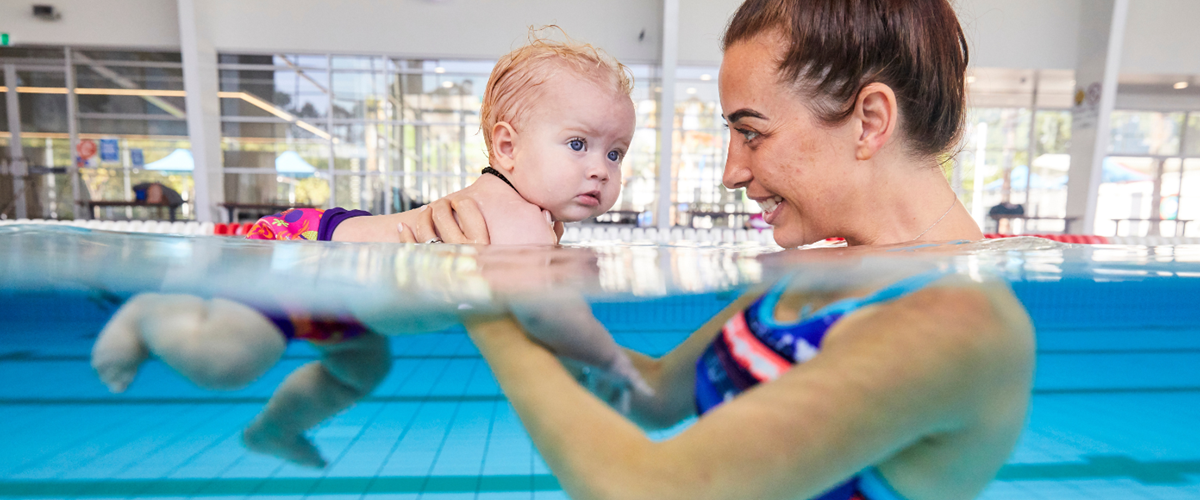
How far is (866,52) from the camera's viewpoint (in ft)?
3.99

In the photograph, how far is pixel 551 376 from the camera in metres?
0.71

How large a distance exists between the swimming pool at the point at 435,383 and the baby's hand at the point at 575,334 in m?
0.10

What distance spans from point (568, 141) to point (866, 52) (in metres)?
0.88

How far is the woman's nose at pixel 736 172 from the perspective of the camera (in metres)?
1.40

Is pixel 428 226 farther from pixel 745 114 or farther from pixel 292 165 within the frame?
pixel 292 165

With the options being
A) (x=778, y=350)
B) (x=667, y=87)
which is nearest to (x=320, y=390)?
(x=778, y=350)

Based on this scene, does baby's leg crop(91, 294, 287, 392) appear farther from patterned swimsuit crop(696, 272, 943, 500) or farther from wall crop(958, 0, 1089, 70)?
wall crop(958, 0, 1089, 70)

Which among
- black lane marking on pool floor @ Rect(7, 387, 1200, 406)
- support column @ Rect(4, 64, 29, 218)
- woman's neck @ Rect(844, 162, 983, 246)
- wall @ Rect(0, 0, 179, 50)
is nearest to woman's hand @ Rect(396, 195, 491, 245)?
black lane marking on pool floor @ Rect(7, 387, 1200, 406)

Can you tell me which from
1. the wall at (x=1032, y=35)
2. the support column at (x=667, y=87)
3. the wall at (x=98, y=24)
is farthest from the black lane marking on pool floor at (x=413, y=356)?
the wall at (x=98, y=24)

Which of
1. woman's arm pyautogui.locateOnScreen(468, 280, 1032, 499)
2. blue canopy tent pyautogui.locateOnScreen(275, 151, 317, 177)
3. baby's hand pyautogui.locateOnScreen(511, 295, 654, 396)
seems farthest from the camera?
blue canopy tent pyautogui.locateOnScreen(275, 151, 317, 177)

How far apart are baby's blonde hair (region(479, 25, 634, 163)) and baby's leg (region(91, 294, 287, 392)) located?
3.48ft

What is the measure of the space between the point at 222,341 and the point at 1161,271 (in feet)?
6.97

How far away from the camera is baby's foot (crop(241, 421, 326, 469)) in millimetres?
1283

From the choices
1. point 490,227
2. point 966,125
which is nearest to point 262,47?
point 490,227
